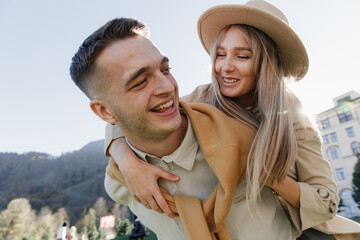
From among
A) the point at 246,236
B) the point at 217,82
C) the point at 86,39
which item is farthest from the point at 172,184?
the point at 86,39

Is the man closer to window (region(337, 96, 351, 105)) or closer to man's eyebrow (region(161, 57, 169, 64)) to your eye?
man's eyebrow (region(161, 57, 169, 64))

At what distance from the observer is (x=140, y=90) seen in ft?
5.47

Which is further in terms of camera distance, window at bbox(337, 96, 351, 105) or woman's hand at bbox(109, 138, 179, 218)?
window at bbox(337, 96, 351, 105)

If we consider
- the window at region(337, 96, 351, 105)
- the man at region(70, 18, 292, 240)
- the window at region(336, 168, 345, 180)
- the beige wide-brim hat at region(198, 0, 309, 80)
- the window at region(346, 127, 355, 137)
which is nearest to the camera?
the man at region(70, 18, 292, 240)

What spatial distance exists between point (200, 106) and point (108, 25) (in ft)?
3.27

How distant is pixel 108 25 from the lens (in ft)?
6.48

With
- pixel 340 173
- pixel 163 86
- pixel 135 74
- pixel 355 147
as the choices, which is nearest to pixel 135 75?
pixel 135 74

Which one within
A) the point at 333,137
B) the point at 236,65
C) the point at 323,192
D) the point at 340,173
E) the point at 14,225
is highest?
the point at 236,65

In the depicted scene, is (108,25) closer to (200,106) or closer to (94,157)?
(200,106)

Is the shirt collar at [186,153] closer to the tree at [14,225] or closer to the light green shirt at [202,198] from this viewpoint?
the light green shirt at [202,198]

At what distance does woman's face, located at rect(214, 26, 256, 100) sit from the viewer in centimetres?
227

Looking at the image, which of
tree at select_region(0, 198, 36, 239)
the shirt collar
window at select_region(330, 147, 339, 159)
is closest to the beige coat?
the shirt collar

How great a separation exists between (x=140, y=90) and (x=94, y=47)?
21.4 inches

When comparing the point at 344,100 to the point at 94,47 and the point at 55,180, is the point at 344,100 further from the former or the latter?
the point at 55,180
